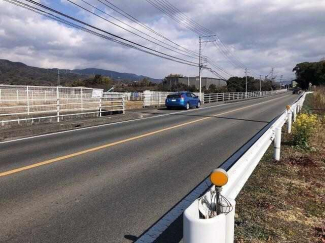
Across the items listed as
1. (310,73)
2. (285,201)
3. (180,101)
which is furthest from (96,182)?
(310,73)

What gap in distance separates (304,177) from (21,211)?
504 cm

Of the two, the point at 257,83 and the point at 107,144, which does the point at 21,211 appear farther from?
the point at 257,83

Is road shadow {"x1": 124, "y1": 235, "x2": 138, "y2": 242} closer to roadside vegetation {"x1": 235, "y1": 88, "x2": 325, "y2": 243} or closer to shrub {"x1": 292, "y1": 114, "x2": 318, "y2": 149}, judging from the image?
roadside vegetation {"x1": 235, "y1": 88, "x2": 325, "y2": 243}

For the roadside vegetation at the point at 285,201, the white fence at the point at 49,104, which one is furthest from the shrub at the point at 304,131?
the white fence at the point at 49,104

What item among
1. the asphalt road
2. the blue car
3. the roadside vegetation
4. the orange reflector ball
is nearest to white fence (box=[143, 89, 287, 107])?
the blue car

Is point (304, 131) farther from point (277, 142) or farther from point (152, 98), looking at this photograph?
point (152, 98)

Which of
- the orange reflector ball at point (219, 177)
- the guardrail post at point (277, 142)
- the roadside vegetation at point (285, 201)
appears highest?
the orange reflector ball at point (219, 177)

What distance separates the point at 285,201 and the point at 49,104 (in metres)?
14.8

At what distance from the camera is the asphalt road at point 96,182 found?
4.30 m

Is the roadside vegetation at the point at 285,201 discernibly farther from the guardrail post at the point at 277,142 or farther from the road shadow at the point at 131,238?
the road shadow at the point at 131,238

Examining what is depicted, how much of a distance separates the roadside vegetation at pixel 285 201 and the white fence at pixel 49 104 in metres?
11.4

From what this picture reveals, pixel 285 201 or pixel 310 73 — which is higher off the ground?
pixel 310 73

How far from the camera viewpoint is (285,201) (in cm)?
521

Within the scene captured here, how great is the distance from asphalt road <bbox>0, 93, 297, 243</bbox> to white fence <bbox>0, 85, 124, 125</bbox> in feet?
16.0
